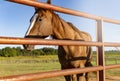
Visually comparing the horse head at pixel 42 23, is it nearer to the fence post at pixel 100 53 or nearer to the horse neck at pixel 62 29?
the horse neck at pixel 62 29

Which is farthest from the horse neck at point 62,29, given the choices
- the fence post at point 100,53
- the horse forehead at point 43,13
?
the fence post at point 100,53

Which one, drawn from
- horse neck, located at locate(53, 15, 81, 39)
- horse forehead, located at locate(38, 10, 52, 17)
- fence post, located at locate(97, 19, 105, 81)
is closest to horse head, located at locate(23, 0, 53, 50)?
horse forehead, located at locate(38, 10, 52, 17)

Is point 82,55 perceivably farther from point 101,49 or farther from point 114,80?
point 114,80

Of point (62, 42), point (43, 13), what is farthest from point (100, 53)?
point (43, 13)

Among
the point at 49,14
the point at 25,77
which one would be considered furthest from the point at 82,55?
the point at 25,77

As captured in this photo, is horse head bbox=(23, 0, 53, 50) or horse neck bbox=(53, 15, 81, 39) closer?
horse head bbox=(23, 0, 53, 50)

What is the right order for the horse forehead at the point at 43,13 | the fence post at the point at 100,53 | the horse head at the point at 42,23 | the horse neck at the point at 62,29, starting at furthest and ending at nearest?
the horse neck at the point at 62,29 → the horse forehead at the point at 43,13 → the horse head at the point at 42,23 → the fence post at the point at 100,53

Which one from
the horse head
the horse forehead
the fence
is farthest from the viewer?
the horse forehead

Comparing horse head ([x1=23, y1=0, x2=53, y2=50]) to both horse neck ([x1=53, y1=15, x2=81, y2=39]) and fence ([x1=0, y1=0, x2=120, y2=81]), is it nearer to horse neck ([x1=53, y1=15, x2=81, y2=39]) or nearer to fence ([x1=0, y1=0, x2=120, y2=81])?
horse neck ([x1=53, y1=15, x2=81, y2=39])

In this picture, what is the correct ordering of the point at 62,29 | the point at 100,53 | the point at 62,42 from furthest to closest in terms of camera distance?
1. the point at 62,29
2. the point at 100,53
3. the point at 62,42

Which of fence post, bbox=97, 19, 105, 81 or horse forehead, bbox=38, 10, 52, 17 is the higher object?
horse forehead, bbox=38, 10, 52, 17

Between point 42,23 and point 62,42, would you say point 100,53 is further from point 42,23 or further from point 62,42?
point 42,23

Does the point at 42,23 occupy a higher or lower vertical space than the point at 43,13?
lower

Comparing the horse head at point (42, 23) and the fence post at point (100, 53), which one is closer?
the fence post at point (100, 53)
